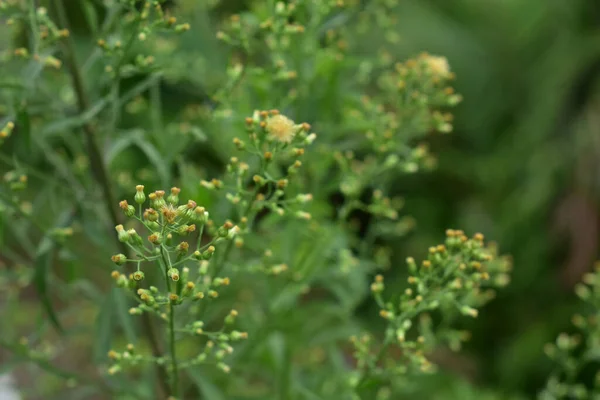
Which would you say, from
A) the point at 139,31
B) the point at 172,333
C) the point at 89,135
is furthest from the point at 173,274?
the point at 89,135

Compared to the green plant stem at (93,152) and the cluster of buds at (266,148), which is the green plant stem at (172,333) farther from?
the green plant stem at (93,152)

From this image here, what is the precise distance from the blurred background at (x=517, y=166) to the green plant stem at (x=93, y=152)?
2.02m

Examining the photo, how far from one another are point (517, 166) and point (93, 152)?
307 cm

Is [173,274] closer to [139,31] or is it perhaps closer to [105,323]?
[139,31]

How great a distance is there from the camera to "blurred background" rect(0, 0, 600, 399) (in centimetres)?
369

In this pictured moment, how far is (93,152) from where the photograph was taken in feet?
4.80

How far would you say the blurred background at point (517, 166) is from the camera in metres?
3.69

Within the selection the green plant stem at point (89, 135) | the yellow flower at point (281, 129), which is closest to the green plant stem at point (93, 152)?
the green plant stem at point (89, 135)

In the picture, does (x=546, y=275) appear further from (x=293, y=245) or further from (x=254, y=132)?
(x=254, y=132)

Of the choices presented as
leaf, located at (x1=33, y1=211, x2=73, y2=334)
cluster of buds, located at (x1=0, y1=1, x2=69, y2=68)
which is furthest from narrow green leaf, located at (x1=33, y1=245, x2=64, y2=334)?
cluster of buds, located at (x1=0, y1=1, x2=69, y2=68)

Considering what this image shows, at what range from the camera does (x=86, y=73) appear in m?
1.57

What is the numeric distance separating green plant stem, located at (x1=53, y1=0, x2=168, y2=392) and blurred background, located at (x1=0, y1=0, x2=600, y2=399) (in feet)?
6.64

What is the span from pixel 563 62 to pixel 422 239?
1.24m

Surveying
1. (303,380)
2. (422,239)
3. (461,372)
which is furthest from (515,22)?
(303,380)
